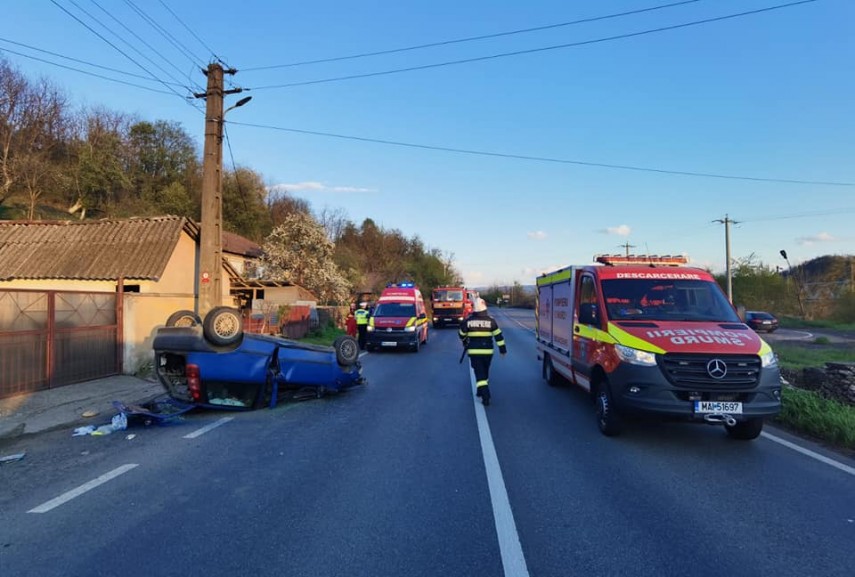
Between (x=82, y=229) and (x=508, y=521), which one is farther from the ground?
(x=82, y=229)

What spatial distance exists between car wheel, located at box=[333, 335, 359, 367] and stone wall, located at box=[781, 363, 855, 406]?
28.0 ft

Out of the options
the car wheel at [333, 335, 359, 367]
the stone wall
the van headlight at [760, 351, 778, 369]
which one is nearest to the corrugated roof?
the car wheel at [333, 335, 359, 367]

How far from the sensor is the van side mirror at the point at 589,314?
7566mm

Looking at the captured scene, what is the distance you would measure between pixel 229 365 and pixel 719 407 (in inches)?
273

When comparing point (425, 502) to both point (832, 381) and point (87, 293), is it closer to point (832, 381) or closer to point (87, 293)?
point (832, 381)

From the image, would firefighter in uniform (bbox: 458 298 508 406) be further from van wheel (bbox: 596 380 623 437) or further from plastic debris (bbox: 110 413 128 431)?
plastic debris (bbox: 110 413 128 431)

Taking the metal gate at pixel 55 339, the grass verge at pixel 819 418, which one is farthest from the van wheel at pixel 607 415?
the metal gate at pixel 55 339

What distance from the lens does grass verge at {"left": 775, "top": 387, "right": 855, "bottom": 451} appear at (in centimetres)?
696

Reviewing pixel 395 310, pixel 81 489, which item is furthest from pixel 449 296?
pixel 81 489

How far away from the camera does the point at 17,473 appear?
5.73m

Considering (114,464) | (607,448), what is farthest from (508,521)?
(114,464)

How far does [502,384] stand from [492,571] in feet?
26.7

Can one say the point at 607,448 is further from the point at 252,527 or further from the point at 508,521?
the point at 252,527

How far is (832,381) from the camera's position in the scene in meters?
9.50
